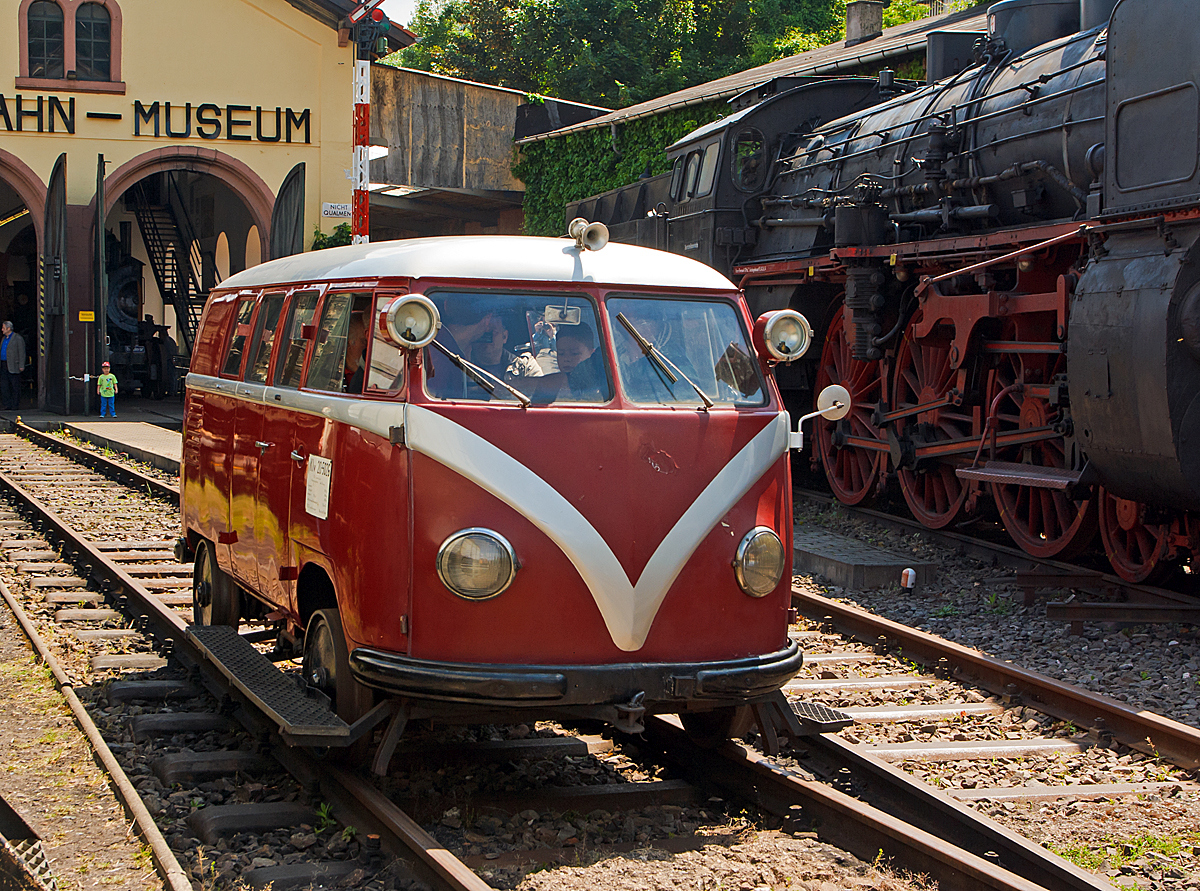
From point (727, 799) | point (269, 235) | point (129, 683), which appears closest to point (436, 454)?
point (727, 799)

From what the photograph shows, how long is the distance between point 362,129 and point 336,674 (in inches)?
552

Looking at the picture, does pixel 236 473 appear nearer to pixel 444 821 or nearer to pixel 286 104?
pixel 444 821

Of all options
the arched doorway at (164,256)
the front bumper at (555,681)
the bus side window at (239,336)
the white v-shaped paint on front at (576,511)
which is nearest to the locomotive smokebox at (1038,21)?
the bus side window at (239,336)

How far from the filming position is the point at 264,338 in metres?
6.32

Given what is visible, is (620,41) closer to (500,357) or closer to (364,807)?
(500,357)

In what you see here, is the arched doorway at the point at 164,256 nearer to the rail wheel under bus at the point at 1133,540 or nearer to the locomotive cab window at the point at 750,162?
the locomotive cab window at the point at 750,162

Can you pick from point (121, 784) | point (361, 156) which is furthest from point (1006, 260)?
point (361, 156)

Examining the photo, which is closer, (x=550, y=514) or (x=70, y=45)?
(x=550, y=514)

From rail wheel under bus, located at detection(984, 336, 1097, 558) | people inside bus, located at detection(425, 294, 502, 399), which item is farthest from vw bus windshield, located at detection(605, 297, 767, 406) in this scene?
rail wheel under bus, located at detection(984, 336, 1097, 558)

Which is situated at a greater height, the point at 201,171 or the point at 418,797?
the point at 201,171

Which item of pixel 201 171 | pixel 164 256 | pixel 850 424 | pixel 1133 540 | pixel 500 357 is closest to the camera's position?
pixel 500 357

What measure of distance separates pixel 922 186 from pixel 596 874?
8098 mm

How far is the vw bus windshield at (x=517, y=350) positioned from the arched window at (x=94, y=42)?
2350 cm

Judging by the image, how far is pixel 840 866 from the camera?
4516mm
